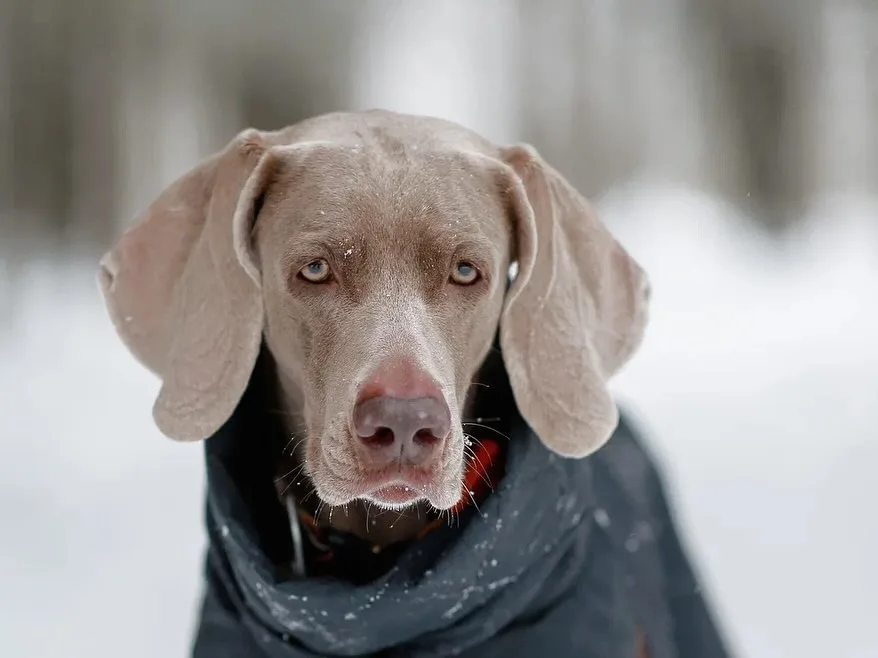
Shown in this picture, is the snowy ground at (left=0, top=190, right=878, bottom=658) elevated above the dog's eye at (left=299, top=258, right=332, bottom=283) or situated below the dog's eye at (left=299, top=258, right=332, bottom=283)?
below

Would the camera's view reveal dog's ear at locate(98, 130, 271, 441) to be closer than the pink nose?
No

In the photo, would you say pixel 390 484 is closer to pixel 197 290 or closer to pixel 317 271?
pixel 317 271

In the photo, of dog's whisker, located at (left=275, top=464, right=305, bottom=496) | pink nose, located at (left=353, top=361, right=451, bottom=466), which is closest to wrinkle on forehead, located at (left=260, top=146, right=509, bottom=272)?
pink nose, located at (left=353, top=361, right=451, bottom=466)

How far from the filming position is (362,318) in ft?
3.89

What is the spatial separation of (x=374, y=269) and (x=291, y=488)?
46 cm

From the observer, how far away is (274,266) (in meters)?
1.30

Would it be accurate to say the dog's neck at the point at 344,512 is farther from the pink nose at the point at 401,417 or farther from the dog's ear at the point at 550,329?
the pink nose at the point at 401,417

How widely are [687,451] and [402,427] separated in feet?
7.08

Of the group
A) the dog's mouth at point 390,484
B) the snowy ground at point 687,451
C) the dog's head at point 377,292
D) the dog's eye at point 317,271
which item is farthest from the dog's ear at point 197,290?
the snowy ground at point 687,451

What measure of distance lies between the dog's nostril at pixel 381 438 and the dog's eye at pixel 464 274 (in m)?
0.30

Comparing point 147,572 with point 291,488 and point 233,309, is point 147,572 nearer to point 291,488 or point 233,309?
point 291,488

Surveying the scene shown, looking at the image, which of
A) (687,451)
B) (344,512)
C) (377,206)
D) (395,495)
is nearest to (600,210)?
(687,451)

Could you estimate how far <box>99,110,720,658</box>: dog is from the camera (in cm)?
120

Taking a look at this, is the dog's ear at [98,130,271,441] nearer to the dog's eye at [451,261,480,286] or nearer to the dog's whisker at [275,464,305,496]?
the dog's whisker at [275,464,305,496]
